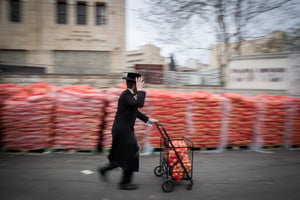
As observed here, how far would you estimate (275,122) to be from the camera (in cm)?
663

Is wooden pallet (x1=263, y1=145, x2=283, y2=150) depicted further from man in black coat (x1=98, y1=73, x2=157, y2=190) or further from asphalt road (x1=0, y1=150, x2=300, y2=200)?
man in black coat (x1=98, y1=73, x2=157, y2=190)

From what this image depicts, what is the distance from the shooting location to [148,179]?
15.2 ft

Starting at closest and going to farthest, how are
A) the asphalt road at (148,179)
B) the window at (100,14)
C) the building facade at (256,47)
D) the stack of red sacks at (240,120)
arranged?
the asphalt road at (148,179) → the stack of red sacks at (240,120) → the building facade at (256,47) → the window at (100,14)

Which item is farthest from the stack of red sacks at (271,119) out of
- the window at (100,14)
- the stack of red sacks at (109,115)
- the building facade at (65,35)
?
the window at (100,14)

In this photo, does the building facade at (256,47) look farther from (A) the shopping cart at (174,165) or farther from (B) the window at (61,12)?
(B) the window at (61,12)

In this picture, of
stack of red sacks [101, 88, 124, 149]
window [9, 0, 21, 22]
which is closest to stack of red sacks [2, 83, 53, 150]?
stack of red sacks [101, 88, 124, 149]

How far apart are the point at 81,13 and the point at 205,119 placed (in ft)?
75.2

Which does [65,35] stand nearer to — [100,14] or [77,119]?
[100,14]

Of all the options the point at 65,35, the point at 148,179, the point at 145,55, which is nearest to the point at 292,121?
the point at 148,179

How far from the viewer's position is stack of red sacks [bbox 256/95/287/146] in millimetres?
6543

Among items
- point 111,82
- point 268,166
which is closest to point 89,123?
point 268,166

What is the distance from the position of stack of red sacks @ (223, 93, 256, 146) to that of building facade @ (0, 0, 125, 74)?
19501 millimetres

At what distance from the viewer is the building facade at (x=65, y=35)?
24219 millimetres

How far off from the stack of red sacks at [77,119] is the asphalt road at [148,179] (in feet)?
1.06
